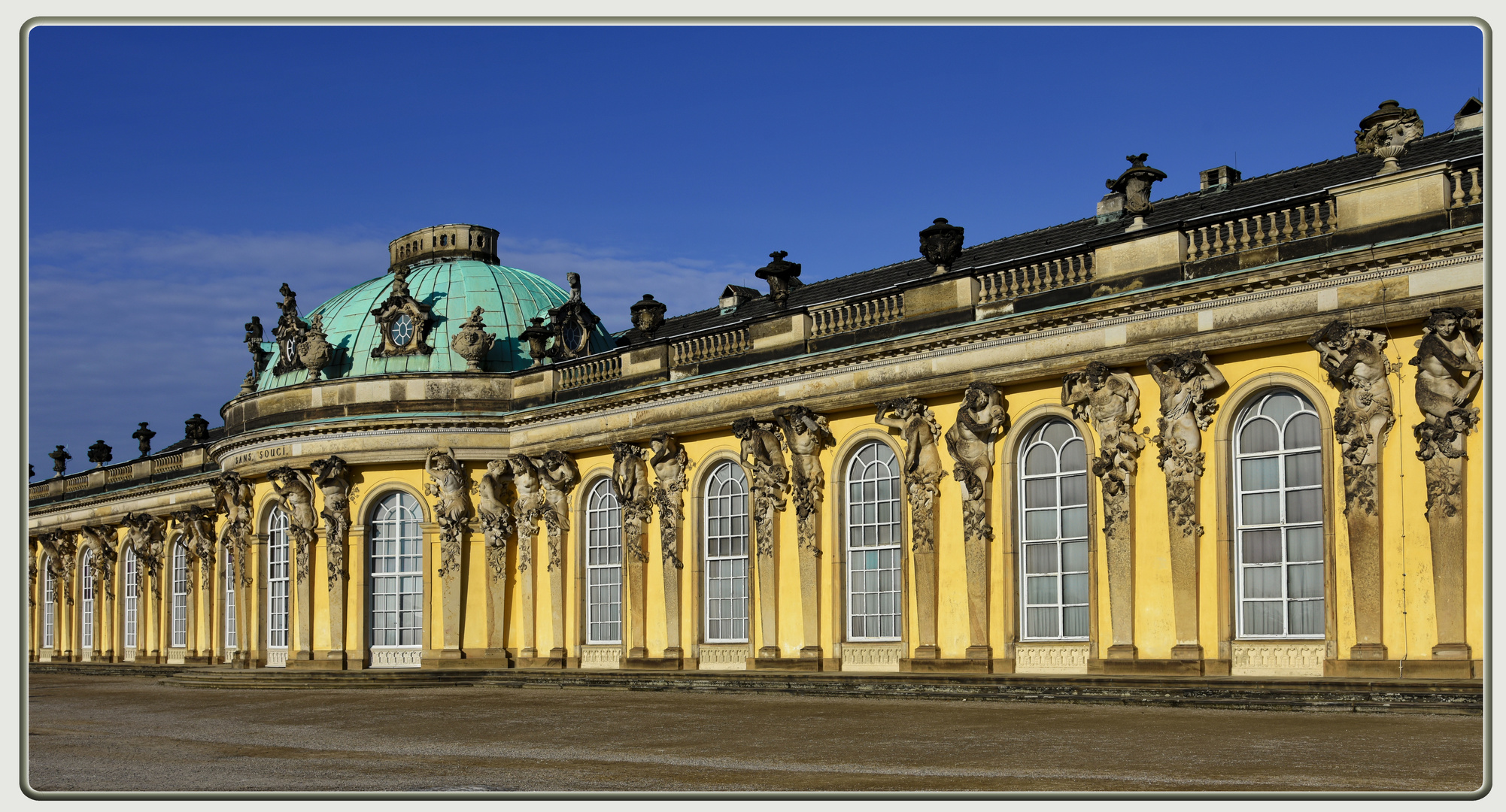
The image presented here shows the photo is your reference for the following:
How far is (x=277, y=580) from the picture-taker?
4112cm

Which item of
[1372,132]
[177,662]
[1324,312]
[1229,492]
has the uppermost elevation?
[1372,132]

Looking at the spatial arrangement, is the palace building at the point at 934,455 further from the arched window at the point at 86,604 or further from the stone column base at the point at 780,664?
the arched window at the point at 86,604

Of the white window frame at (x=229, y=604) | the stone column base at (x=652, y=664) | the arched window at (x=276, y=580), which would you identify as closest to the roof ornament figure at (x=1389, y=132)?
the stone column base at (x=652, y=664)

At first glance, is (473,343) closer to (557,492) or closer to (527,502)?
(527,502)

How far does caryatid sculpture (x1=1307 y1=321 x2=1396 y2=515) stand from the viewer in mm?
22188

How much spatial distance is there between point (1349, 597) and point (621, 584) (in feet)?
56.6

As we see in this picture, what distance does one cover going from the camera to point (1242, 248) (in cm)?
2411

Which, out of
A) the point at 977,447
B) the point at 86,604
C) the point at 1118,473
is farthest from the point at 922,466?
the point at 86,604

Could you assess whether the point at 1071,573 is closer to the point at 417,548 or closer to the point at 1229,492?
the point at 1229,492

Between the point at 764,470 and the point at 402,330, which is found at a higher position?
the point at 402,330

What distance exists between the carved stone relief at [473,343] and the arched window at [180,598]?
1858 centimetres

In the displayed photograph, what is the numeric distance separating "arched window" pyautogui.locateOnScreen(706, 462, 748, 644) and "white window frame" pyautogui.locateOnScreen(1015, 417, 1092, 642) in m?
7.08

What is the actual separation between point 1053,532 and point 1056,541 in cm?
16

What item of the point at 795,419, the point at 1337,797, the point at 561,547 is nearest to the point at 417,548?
the point at 561,547
